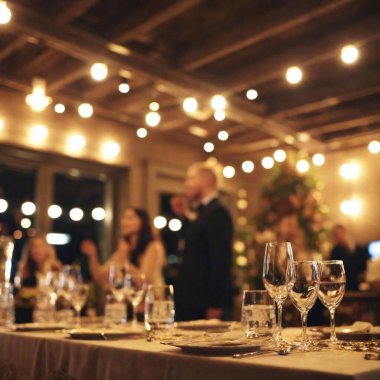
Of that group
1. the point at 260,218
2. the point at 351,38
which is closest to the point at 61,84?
the point at 351,38

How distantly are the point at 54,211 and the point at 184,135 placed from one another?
1970mm

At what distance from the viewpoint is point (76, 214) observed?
5672 mm

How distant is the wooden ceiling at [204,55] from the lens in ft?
11.0

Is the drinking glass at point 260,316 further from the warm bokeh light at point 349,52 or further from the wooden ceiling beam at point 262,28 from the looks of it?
the warm bokeh light at point 349,52

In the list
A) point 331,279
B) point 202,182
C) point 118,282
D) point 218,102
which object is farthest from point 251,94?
point 331,279

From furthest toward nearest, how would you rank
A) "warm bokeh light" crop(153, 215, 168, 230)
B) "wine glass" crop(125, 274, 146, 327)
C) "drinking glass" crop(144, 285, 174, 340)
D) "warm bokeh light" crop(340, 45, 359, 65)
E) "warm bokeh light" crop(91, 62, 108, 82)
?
"warm bokeh light" crop(153, 215, 168, 230)
"warm bokeh light" crop(91, 62, 108, 82)
"warm bokeh light" crop(340, 45, 359, 65)
"wine glass" crop(125, 274, 146, 327)
"drinking glass" crop(144, 285, 174, 340)

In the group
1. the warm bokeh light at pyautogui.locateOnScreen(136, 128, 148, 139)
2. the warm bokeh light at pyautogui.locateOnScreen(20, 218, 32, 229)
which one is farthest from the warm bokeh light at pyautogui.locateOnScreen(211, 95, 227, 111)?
the warm bokeh light at pyautogui.locateOnScreen(20, 218, 32, 229)

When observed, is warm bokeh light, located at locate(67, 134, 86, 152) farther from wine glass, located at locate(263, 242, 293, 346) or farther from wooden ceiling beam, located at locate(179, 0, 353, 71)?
wine glass, located at locate(263, 242, 293, 346)

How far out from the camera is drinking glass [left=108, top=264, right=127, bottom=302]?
1.97 m

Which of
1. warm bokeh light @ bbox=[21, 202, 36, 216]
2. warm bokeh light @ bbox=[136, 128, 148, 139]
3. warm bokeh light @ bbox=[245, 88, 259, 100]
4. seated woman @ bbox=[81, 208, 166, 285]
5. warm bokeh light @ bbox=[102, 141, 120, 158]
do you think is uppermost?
warm bokeh light @ bbox=[245, 88, 259, 100]

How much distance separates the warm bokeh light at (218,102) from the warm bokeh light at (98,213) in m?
2.04

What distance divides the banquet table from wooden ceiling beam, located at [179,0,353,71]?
94.1 inches

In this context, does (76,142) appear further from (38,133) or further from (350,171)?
(350,171)

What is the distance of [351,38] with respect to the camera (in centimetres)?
350
